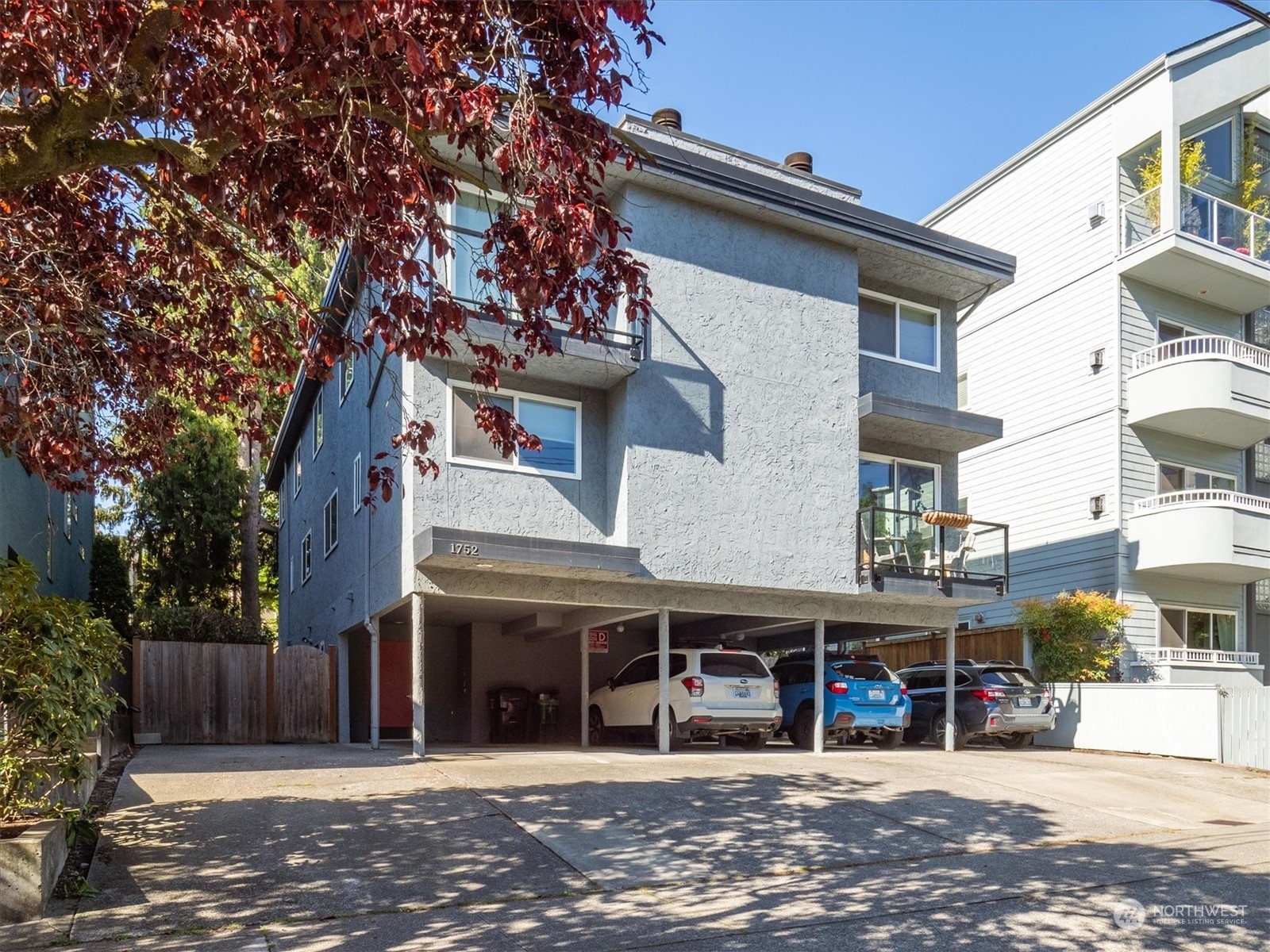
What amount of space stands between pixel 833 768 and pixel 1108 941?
717cm

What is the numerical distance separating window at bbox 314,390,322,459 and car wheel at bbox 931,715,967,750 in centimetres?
1414

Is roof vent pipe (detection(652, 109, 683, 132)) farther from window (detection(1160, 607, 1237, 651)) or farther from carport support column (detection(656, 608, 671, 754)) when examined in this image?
window (detection(1160, 607, 1237, 651))

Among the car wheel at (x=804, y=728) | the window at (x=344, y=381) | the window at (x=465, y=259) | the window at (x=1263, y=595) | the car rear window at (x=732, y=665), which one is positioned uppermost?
the window at (x=465, y=259)

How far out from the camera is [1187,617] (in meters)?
22.8

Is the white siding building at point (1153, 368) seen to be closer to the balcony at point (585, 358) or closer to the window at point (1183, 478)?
the window at point (1183, 478)

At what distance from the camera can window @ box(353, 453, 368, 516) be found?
17.9 m

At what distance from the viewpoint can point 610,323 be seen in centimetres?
1608

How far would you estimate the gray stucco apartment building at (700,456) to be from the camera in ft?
48.4

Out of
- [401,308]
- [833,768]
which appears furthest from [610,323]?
[401,308]

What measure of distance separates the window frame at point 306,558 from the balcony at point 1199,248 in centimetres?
1912

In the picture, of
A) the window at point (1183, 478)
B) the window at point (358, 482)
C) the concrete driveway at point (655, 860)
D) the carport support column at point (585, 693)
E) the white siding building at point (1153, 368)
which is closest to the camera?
the concrete driveway at point (655, 860)

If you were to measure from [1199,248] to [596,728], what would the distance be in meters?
15.8

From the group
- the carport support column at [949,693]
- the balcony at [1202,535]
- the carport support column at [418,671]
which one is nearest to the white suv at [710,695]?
the carport support column at [949,693]

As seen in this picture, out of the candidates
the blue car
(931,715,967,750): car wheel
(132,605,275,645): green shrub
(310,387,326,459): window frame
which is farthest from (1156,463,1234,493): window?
(132,605,275,645): green shrub
